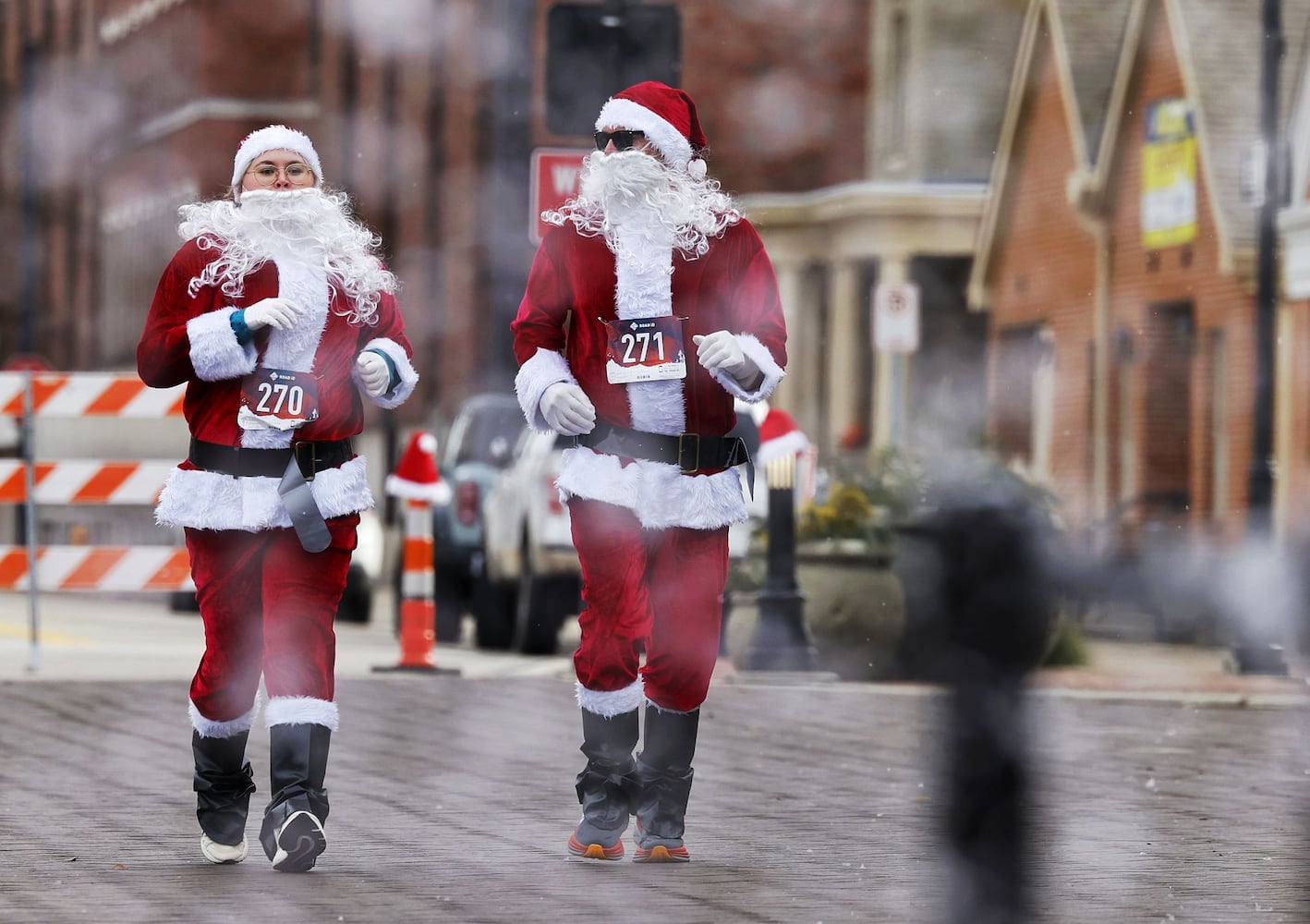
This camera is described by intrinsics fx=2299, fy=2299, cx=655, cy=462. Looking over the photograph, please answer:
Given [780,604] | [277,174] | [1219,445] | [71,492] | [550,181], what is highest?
[550,181]

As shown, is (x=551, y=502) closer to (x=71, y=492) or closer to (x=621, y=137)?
(x=71, y=492)

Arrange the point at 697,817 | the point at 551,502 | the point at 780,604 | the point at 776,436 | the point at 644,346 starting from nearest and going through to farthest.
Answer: the point at 644,346, the point at 697,817, the point at 776,436, the point at 780,604, the point at 551,502

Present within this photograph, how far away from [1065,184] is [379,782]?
3.53 m

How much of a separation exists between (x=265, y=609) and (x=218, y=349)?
419mm

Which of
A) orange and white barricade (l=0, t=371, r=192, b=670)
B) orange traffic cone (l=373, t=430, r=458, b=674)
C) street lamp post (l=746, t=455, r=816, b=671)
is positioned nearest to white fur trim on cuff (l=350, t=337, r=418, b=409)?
street lamp post (l=746, t=455, r=816, b=671)

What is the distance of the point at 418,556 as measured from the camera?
8.27 m

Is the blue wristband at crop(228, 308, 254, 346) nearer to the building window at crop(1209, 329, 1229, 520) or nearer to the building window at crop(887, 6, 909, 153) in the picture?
the building window at crop(887, 6, 909, 153)

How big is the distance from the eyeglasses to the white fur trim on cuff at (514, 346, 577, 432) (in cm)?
47

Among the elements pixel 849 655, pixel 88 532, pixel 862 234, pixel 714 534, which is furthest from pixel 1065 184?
pixel 88 532

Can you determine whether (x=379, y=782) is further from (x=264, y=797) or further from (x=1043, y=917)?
(x=1043, y=917)

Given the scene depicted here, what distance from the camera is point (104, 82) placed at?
3.73 metres

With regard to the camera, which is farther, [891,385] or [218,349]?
[218,349]

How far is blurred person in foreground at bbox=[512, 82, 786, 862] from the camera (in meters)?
3.62

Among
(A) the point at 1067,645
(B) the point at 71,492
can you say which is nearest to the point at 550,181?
(B) the point at 71,492
